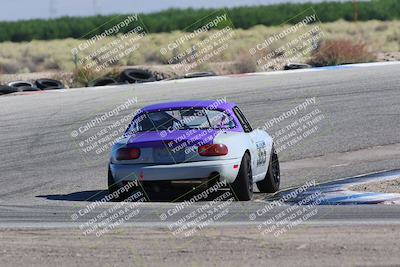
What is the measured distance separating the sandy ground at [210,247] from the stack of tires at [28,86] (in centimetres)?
1654

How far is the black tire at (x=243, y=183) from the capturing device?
39.0ft

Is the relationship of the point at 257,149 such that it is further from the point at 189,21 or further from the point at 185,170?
the point at 189,21

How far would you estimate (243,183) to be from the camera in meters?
11.9

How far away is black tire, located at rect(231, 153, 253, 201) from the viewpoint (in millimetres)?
11883

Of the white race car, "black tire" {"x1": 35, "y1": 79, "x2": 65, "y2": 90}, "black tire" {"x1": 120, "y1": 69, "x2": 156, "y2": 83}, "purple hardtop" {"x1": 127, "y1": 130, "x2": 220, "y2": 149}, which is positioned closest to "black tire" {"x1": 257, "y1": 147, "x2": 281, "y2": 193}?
the white race car

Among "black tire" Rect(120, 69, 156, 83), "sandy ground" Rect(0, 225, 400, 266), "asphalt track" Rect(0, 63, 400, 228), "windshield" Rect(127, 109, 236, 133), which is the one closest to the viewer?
"sandy ground" Rect(0, 225, 400, 266)

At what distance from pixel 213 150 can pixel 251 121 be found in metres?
8.93

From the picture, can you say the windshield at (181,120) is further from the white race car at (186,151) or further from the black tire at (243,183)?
the black tire at (243,183)

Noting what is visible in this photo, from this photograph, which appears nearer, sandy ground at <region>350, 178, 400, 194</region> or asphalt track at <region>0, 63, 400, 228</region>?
asphalt track at <region>0, 63, 400, 228</region>

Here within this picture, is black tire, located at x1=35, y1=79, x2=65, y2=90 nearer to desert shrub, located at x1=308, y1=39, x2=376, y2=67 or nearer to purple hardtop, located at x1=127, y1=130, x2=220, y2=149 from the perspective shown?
desert shrub, located at x1=308, y1=39, x2=376, y2=67

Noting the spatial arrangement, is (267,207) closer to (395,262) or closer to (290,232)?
(290,232)

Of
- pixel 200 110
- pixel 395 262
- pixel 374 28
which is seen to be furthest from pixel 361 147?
pixel 374 28

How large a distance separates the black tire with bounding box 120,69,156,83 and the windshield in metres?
15.3

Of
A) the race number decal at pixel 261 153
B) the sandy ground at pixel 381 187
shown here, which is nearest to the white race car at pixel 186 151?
the race number decal at pixel 261 153
